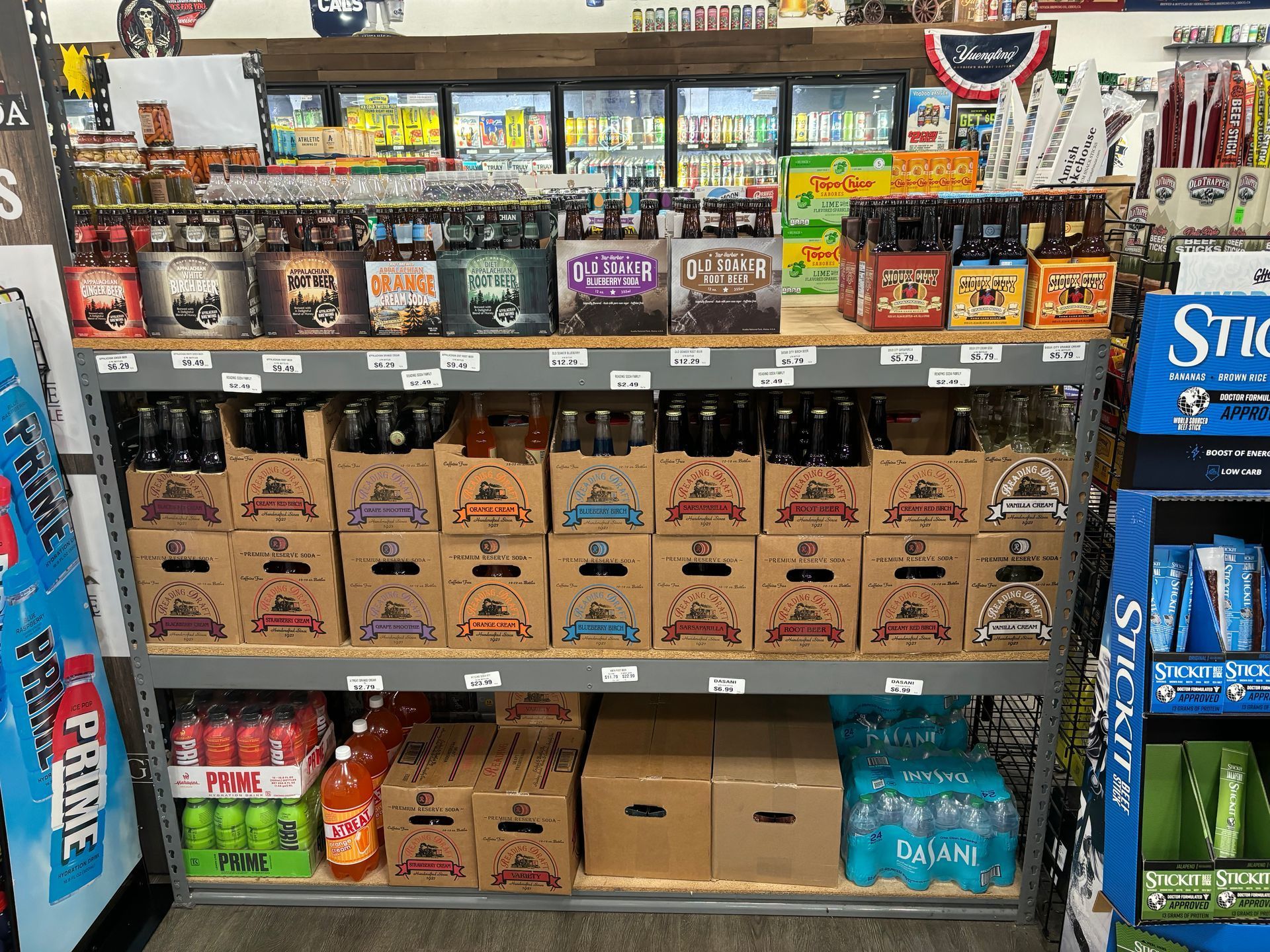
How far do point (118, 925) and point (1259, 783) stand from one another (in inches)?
104

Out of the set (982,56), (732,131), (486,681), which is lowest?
(486,681)

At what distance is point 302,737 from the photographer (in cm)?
234

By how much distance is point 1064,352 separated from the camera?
189cm

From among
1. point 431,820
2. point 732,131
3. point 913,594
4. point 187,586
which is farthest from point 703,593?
point 732,131

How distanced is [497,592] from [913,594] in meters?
0.99

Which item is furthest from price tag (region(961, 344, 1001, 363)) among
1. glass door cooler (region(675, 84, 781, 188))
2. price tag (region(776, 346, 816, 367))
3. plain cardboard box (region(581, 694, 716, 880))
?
glass door cooler (region(675, 84, 781, 188))

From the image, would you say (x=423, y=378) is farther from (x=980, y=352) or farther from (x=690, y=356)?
(x=980, y=352)

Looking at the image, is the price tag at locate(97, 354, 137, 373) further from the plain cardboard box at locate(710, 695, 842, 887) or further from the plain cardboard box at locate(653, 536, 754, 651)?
the plain cardboard box at locate(710, 695, 842, 887)

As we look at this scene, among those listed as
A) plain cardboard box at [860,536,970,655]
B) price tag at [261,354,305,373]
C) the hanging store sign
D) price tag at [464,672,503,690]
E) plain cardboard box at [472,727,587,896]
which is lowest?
plain cardboard box at [472,727,587,896]

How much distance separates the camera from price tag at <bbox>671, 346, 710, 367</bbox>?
1.92m

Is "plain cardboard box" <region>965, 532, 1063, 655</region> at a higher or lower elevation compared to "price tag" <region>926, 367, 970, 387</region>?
lower

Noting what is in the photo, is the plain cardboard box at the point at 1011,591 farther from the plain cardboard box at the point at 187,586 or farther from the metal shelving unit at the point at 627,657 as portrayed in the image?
the plain cardboard box at the point at 187,586

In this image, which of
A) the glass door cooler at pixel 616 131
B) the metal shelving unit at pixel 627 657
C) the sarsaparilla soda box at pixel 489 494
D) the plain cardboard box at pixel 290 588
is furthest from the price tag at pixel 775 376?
the glass door cooler at pixel 616 131

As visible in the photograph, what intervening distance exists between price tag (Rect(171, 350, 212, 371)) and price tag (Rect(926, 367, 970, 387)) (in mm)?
1585
